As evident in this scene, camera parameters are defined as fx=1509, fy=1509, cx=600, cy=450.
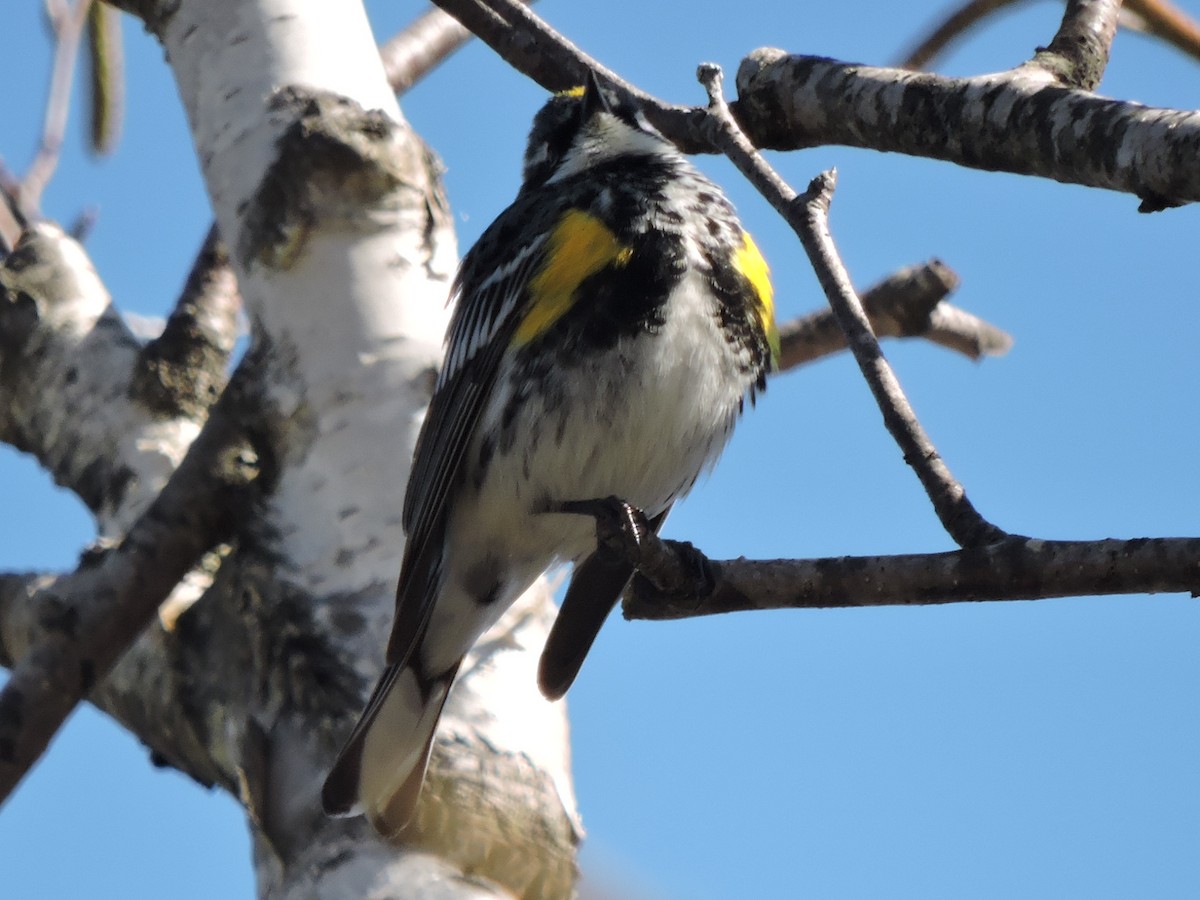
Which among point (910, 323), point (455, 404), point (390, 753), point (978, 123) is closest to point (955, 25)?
point (910, 323)

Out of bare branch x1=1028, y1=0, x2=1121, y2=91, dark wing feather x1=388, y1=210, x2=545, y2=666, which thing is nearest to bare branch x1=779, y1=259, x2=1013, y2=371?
dark wing feather x1=388, y1=210, x2=545, y2=666

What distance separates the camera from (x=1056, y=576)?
76.3 inches

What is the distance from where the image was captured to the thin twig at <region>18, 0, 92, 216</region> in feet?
15.6

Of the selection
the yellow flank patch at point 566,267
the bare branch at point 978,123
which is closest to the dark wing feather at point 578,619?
the yellow flank patch at point 566,267

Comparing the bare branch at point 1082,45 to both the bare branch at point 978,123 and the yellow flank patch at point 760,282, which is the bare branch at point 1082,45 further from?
the yellow flank patch at point 760,282

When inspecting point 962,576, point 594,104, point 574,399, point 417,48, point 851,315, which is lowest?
point 962,576

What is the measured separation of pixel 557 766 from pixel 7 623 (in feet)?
5.06

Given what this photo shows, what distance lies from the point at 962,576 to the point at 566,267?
1.47 meters

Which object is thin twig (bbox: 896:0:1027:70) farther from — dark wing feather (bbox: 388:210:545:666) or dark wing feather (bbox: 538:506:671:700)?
dark wing feather (bbox: 538:506:671:700)

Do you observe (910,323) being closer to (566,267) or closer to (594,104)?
(594,104)

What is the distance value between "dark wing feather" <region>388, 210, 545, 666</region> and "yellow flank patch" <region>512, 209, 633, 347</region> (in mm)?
64

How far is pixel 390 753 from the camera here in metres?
2.67

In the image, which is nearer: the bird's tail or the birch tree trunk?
the bird's tail

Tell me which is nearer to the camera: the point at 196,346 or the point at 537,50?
the point at 537,50
